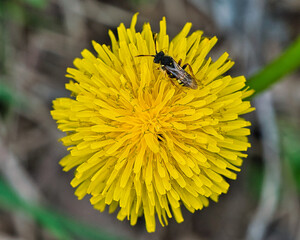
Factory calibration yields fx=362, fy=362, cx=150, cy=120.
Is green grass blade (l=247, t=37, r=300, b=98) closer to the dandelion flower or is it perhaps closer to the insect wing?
the dandelion flower

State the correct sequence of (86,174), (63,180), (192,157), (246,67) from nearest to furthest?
(192,157) < (86,174) < (246,67) < (63,180)

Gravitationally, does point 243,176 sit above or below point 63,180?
above

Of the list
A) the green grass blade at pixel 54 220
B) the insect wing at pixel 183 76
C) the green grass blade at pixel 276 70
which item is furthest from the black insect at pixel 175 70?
the green grass blade at pixel 54 220

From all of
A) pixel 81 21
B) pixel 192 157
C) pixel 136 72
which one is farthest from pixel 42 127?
pixel 192 157

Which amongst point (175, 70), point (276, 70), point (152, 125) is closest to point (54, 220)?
point (152, 125)

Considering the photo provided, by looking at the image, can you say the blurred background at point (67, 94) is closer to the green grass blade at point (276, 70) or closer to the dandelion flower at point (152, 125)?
the green grass blade at point (276, 70)

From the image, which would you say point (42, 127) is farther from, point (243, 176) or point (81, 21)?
point (243, 176)
